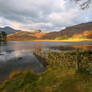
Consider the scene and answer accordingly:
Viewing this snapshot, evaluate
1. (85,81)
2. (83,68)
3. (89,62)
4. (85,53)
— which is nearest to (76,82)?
(85,81)

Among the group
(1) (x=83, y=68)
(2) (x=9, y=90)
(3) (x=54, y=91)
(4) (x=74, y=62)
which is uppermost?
(4) (x=74, y=62)

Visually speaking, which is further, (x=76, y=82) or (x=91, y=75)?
(x=91, y=75)

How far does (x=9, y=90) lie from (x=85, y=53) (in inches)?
370

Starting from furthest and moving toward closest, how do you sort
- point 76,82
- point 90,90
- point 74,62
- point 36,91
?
point 74,62 → point 76,82 → point 36,91 → point 90,90

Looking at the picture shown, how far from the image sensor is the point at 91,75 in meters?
6.61

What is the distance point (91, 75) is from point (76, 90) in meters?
2.86

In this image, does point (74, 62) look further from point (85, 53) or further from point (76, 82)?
point (76, 82)

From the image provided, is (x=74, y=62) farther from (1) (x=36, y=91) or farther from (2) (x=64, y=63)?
(1) (x=36, y=91)

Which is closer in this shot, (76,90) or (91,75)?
(76,90)

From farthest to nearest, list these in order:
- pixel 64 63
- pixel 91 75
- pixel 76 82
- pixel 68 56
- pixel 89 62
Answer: pixel 64 63
pixel 68 56
pixel 89 62
pixel 91 75
pixel 76 82

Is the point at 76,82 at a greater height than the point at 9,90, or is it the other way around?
the point at 76,82

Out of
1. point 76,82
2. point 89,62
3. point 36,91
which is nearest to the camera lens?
point 36,91

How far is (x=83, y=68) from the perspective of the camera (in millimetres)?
7625

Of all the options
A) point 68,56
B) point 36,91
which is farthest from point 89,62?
point 36,91
